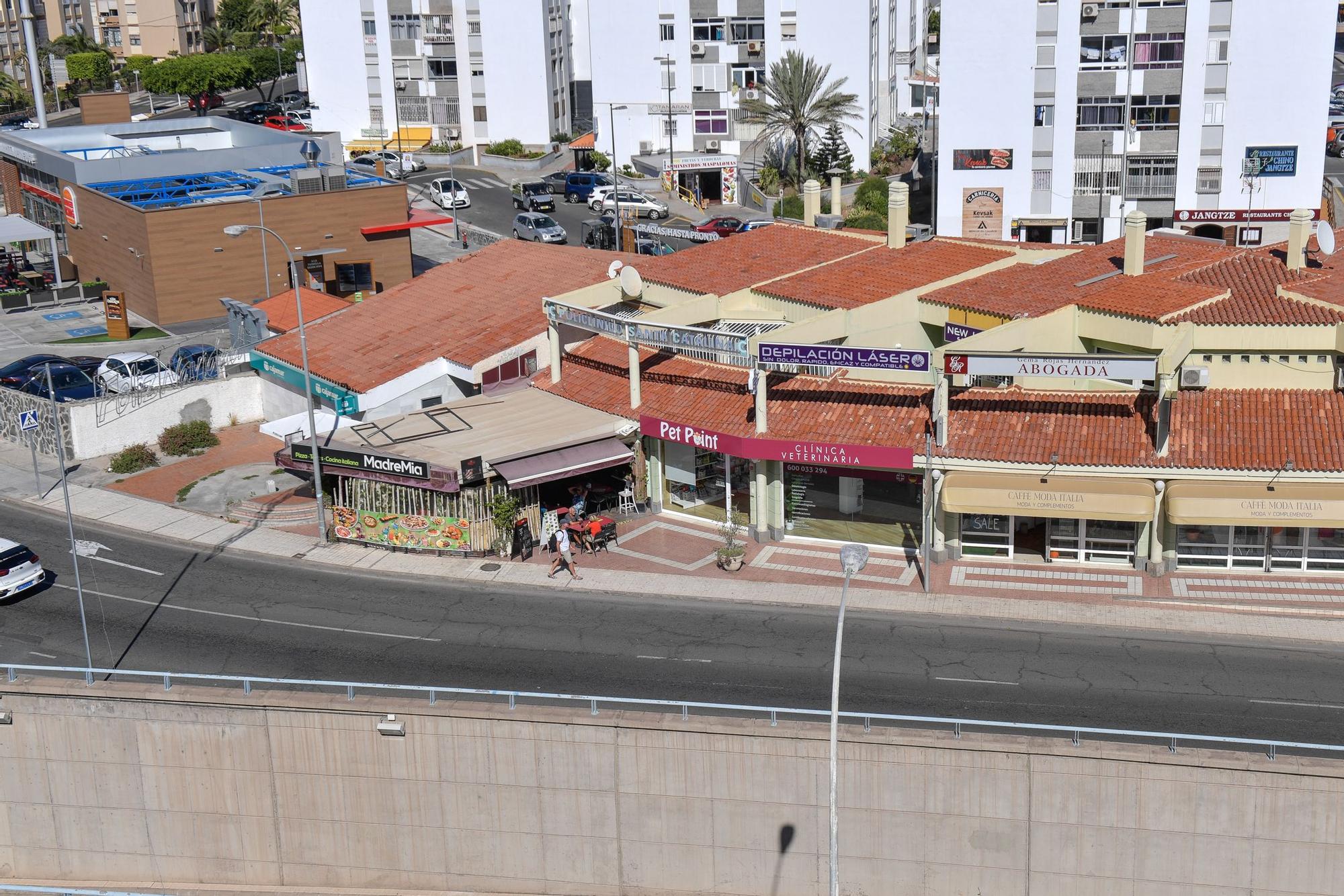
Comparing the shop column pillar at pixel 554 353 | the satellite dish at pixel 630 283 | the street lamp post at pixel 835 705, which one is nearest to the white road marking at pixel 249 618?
the shop column pillar at pixel 554 353

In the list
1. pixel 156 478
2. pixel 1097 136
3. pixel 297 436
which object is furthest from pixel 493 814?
pixel 1097 136

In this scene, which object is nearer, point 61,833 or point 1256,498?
point 61,833

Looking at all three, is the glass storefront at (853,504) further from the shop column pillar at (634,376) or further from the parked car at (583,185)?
the parked car at (583,185)

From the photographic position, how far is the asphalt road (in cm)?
3114

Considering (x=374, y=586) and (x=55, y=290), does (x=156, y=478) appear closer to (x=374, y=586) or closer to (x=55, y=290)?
(x=374, y=586)

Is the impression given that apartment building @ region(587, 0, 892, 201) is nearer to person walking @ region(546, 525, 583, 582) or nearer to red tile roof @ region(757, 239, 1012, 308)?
red tile roof @ region(757, 239, 1012, 308)

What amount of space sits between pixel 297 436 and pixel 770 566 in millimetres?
16441

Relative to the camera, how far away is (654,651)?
3450 cm

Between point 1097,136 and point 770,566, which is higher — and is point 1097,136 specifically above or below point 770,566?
above

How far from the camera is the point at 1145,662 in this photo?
3288cm

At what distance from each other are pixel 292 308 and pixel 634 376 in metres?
19.6

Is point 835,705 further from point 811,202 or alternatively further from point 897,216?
point 811,202

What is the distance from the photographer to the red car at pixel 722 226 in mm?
77062

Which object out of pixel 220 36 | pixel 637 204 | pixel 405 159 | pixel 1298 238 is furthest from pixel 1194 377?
pixel 220 36
